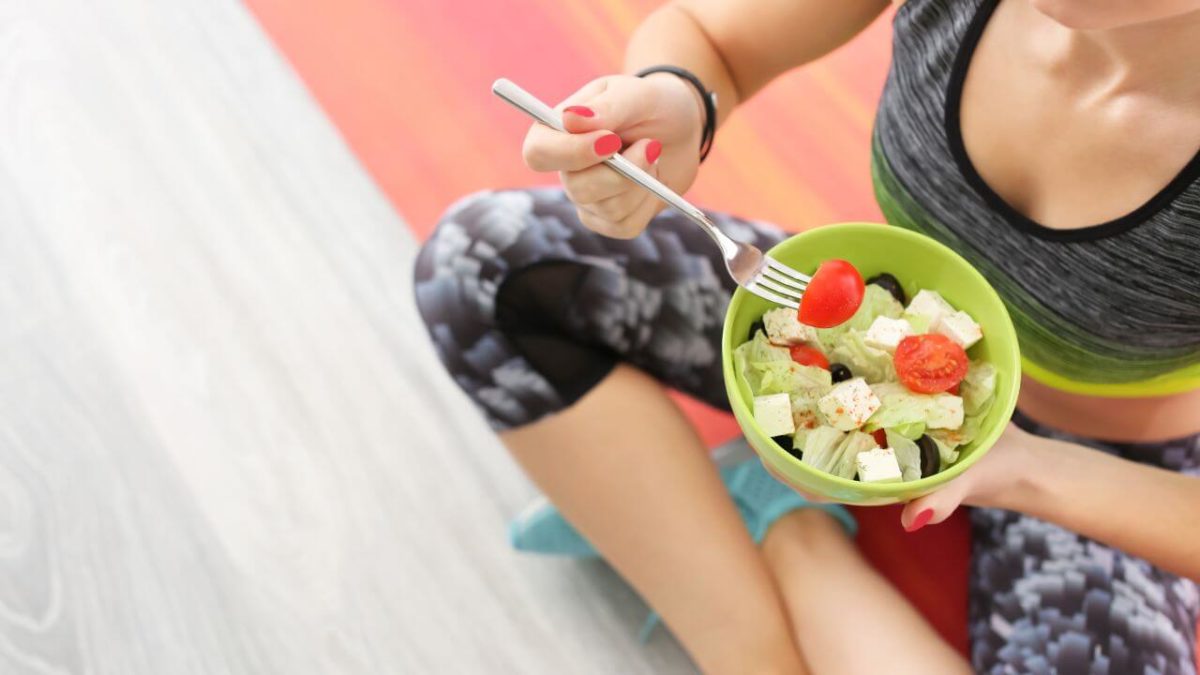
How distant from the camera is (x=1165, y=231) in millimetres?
672

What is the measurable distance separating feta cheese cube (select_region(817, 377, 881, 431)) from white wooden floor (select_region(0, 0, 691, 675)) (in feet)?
2.09

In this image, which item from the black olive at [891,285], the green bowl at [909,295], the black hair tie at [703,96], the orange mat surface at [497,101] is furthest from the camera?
the orange mat surface at [497,101]

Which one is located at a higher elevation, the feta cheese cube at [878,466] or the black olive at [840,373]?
the black olive at [840,373]

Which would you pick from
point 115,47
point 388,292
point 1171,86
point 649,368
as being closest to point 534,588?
point 649,368

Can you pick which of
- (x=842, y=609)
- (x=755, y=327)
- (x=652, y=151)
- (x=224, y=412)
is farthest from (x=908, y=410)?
(x=224, y=412)

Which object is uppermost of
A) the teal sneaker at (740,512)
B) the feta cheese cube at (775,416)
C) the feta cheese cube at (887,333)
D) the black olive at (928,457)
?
the feta cheese cube at (775,416)

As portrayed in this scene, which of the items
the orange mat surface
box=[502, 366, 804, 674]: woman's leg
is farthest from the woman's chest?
the orange mat surface

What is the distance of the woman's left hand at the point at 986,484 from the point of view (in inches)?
26.0

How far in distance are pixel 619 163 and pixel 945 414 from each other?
0.29 meters

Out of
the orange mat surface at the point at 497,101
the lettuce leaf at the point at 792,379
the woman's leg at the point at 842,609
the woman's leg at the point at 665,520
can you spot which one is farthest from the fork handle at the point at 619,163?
the orange mat surface at the point at 497,101

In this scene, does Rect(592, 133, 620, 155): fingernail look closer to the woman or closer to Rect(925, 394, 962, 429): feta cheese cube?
the woman

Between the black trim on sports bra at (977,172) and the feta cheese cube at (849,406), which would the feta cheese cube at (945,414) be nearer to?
the feta cheese cube at (849,406)

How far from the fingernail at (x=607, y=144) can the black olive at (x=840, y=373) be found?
22 centimetres

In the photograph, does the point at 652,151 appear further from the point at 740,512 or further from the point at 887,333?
the point at 740,512
